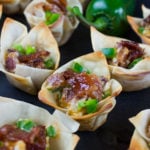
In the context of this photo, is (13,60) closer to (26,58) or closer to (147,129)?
(26,58)

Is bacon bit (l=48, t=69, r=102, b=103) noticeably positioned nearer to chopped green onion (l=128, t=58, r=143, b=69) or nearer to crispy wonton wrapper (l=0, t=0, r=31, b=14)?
chopped green onion (l=128, t=58, r=143, b=69)

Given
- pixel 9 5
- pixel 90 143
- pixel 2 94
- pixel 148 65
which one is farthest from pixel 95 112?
pixel 9 5

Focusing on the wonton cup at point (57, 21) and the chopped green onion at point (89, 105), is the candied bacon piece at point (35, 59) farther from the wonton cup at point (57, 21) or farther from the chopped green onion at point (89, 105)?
the chopped green onion at point (89, 105)

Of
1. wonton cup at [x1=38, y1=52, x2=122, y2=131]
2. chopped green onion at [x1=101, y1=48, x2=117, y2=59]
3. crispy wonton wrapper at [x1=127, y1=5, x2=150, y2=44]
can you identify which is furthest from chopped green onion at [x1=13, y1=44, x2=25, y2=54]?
crispy wonton wrapper at [x1=127, y1=5, x2=150, y2=44]

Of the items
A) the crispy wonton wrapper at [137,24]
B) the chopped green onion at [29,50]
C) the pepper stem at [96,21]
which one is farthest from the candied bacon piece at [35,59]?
the crispy wonton wrapper at [137,24]

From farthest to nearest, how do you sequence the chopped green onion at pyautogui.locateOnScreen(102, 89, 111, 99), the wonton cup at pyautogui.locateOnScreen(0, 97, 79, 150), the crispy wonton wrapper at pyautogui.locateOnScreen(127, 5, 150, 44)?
the crispy wonton wrapper at pyautogui.locateOnScreen(127, 5, 150, 44), the chopped green onion at pyautogui.locateOnScreen(102, 89, 111, 99), the wonton cup at pyautogui.locateOnScreen(0, 97, 79, 150)

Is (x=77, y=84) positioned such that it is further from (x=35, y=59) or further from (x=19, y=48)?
(x=19, y=48)
